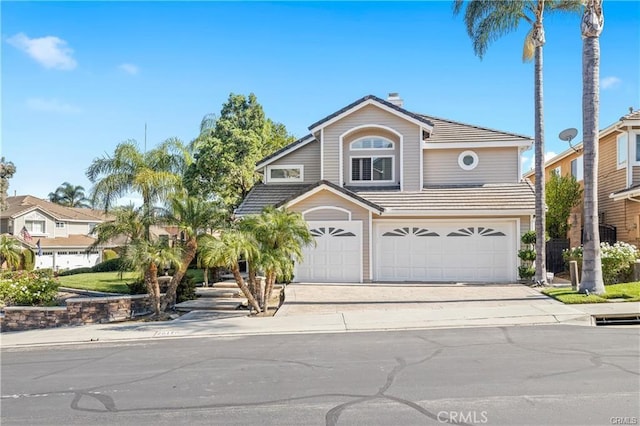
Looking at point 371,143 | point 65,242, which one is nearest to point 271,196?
point 371,143

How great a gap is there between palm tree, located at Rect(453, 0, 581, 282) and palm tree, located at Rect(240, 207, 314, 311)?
8592mm

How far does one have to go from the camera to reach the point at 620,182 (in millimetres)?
21469

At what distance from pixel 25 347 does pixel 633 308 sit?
15.1 metres

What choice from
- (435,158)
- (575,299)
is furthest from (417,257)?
(575,299)

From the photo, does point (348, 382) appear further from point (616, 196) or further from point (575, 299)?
point (616, 196)

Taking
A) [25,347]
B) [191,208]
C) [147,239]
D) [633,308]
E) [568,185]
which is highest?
[568,185]

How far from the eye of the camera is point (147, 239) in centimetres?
1527

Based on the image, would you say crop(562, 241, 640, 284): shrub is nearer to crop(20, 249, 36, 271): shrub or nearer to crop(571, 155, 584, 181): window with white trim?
crop(571, 155, 584, 181): window with white trim

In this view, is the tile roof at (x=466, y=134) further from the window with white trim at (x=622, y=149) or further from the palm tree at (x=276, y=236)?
the palm tree at (x=276, y=236)

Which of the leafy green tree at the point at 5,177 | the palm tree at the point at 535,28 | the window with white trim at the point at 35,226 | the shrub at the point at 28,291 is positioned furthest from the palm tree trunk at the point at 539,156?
the window with white trim at the point at 35,226

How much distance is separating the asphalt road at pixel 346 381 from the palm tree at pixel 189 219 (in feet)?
15.2

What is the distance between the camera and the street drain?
36.3 ft

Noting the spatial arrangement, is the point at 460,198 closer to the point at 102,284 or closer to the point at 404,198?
the point at 404,198

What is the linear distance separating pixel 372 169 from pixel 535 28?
8.24 metres
